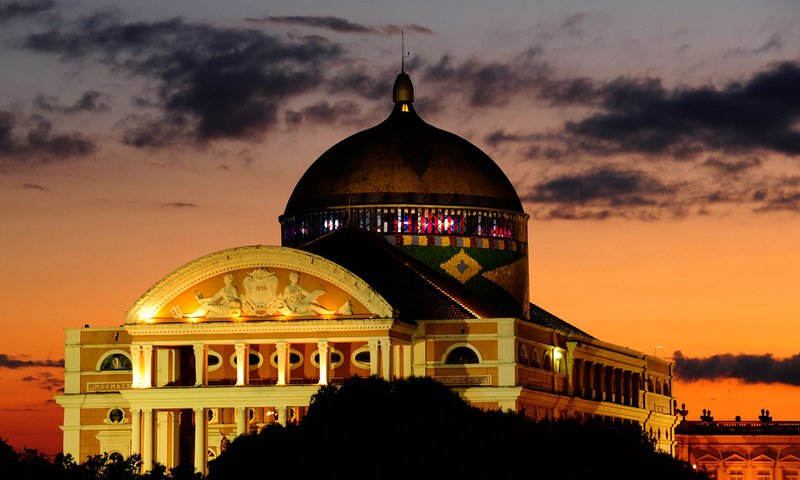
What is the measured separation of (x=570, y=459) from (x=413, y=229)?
26.4m

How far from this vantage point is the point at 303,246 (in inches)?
5054

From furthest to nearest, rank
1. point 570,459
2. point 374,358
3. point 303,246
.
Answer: point 303,246, point 374,358, point 570,459

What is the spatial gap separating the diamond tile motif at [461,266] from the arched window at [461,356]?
386 inches

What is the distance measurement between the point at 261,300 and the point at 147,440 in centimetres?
789

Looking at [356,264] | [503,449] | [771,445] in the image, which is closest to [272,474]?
[503,449]

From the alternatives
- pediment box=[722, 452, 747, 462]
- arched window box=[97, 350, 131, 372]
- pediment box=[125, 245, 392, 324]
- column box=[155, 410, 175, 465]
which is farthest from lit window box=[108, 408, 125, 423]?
pediment box=[722, 452, 747, 462]

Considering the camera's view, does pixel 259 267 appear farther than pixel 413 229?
No

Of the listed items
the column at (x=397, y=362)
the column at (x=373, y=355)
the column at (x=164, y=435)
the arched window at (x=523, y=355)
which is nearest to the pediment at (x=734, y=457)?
the arched window at (x=523, y=355)

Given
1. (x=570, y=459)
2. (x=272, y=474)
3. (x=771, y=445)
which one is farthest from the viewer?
(x=771, y=445)

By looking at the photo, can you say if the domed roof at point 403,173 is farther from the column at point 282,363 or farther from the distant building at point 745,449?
the distant building at point 745,449

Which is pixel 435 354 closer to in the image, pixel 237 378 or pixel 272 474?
pixel 237 378

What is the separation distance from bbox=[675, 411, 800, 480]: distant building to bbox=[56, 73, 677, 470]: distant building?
124ft

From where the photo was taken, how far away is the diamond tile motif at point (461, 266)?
132 meters

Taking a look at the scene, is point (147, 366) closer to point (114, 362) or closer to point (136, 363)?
point (136, 363)
